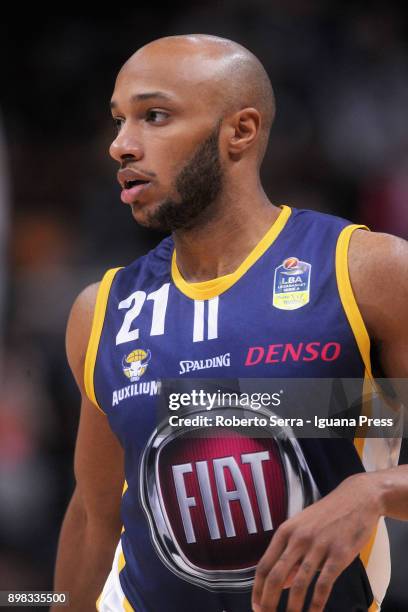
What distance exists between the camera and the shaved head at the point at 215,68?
3059 mm

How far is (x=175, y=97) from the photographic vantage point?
3.03 meters

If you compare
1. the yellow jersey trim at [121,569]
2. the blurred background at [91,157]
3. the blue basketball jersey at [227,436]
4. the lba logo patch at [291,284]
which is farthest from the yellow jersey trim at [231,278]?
the blurred background at [91,157]

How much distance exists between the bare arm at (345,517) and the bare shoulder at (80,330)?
96 centimetres

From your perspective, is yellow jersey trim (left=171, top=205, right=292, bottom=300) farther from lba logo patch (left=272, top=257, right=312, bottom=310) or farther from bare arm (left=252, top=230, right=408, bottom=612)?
bare arm (left=252, top=230, right=408, bottom=612)

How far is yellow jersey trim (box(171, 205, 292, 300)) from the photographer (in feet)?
10.2

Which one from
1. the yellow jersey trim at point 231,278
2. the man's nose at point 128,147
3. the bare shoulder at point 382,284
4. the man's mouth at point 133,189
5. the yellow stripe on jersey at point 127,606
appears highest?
the man's nose at point 128,147

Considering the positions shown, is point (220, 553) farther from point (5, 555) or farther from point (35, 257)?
point (35, 257)

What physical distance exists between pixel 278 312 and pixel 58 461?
2859 millimetres

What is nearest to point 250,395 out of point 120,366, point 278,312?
point 278,312

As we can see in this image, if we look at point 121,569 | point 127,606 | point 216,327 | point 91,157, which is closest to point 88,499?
point 121,569

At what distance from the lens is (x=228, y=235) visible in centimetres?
321

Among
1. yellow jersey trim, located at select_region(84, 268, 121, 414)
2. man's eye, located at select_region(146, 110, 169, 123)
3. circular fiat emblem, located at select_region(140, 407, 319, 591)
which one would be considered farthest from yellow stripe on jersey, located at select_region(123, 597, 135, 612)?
man's eye, located at select_region(146, 110, 169, 123)

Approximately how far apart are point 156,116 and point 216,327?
636mm

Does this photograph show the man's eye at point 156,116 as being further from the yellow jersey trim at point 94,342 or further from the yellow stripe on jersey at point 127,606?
the yellow stripe on jersey at point 127,606
